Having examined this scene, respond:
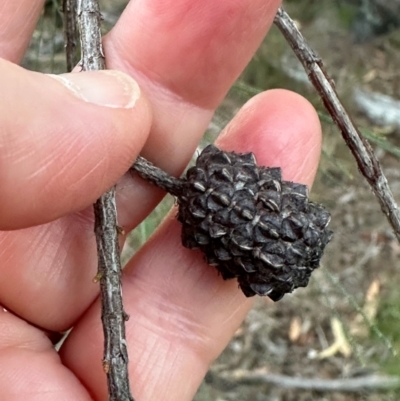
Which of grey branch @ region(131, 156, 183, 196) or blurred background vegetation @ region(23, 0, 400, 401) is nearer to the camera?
grey branch @ region(131, 156, 183, 196)

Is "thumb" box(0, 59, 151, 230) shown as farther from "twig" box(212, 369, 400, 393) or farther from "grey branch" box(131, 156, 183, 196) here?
"twig" box(212, 369, 400, 393)

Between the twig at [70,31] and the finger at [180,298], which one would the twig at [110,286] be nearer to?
the twig at [70,31]

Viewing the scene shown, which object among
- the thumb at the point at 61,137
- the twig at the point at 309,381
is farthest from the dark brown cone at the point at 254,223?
the twig at the point at 309,381

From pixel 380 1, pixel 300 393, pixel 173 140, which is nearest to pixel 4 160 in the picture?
pixel 173 140

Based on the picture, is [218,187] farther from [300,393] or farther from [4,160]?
[300,393]

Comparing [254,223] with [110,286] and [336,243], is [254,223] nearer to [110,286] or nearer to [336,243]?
[110,286]

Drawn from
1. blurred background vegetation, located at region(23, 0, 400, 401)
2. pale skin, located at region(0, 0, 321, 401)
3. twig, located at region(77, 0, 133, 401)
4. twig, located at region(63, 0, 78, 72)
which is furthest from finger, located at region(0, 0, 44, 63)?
blurred background vegetation, located at region(23, 0, 400, 401)
